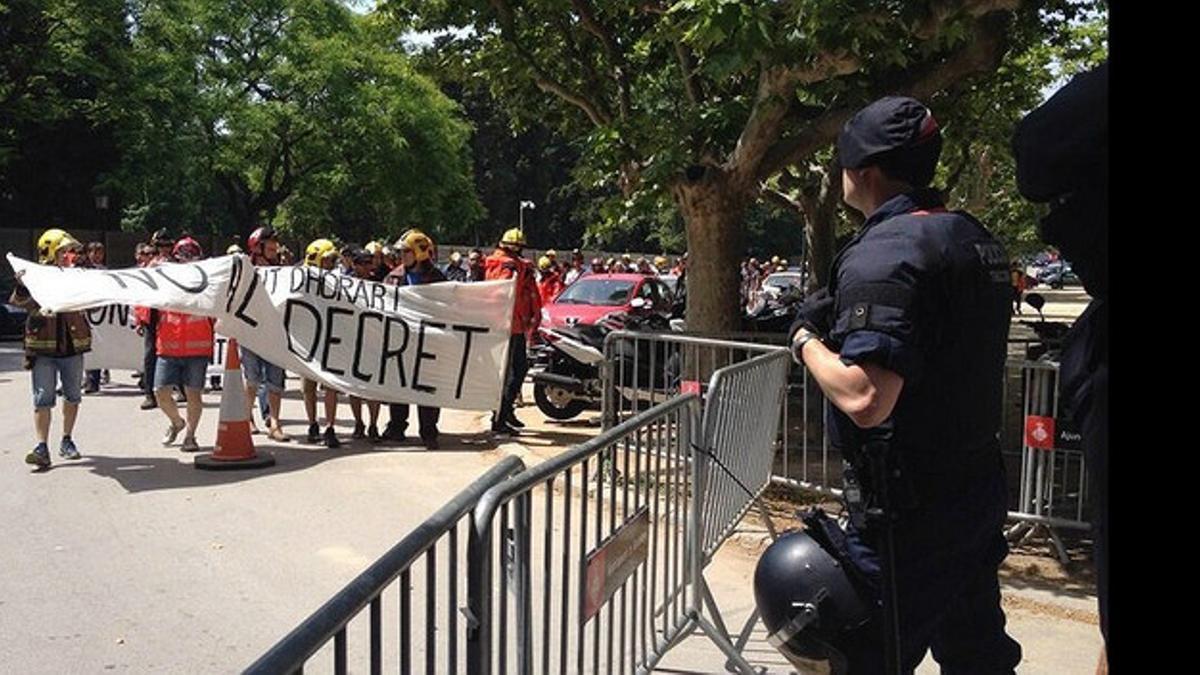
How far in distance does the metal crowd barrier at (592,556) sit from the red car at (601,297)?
11.9 m

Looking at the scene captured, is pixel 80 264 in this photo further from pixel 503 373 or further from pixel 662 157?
pixel 662 157

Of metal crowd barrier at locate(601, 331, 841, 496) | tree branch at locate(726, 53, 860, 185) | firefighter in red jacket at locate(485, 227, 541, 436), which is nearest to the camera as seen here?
tree branch at locate(726, 53, 860, 185)

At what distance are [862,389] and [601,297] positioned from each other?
1505 cm

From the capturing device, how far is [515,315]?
10930mm

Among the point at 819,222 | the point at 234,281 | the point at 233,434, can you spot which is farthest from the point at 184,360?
the point at 819,222

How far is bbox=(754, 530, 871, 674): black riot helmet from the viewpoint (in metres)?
3.08

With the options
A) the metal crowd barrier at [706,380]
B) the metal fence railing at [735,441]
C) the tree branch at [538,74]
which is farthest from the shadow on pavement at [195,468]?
the metal fence railing at [735,441]

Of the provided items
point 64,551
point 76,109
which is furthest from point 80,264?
point 76,109

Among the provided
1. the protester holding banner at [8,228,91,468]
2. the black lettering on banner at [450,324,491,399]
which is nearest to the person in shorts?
the protester holding banner at [8,228,91,468]

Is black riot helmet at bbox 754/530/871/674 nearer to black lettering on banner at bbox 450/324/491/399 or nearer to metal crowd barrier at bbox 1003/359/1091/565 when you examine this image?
metal crowd barrier at bbox 1003/359/1091/565

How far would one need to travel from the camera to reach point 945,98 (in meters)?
12.1

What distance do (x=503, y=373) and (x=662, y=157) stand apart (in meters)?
3.09

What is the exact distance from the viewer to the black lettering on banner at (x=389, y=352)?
33.5 feet

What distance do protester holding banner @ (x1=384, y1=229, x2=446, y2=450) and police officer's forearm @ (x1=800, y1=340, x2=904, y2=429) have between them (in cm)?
759
